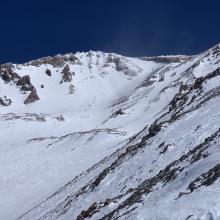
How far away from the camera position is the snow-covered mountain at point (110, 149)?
68.3ft

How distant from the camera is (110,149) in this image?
59.4m

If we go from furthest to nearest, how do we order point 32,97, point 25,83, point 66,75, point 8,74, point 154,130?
point 66,75 < point 8,74 < point 25,83 < point 32,97 < point 154,130

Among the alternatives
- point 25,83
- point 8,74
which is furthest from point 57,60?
point 25,83

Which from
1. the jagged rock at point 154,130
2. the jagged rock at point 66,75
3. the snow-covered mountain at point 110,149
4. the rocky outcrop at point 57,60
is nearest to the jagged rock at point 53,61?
the rocky outcrop at point 57,60

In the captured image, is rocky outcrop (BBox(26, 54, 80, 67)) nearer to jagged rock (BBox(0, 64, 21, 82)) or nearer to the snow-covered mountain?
the snow-covered mountain

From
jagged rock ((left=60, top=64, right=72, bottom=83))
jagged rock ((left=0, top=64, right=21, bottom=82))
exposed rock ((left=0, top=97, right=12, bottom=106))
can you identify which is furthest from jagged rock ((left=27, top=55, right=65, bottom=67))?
exposed rock ((left=0, top=97, right=12, bottom=106))

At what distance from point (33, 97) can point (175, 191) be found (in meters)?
139

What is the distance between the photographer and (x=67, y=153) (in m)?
68.1

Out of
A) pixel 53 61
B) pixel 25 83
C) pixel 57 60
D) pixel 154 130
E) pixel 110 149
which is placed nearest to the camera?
pixel 154 130

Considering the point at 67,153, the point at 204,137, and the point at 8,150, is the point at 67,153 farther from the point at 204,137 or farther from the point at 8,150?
the point at 204,137

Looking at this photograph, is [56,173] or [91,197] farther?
[56,173]

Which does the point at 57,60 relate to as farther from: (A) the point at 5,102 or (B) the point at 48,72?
(A) the point at 5,102

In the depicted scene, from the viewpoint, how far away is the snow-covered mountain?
20.8m

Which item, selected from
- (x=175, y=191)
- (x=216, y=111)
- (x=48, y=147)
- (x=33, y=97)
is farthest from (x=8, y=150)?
(x=33, y=97)
